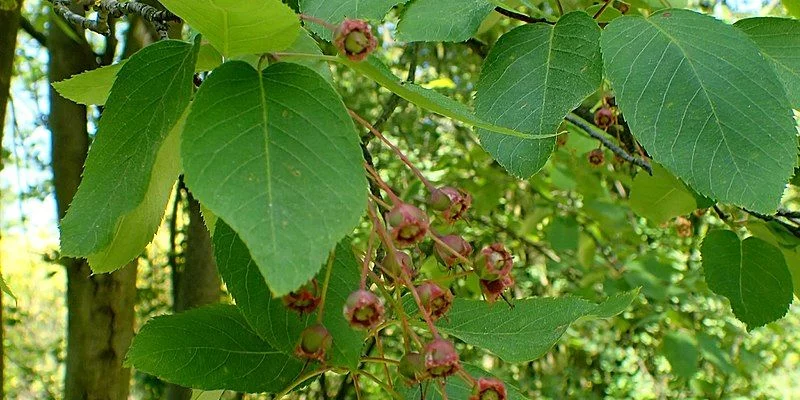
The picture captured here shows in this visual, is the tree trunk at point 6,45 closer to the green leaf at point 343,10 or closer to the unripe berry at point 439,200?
the green leaf at point 343,10

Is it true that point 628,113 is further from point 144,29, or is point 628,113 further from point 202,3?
point 144,29

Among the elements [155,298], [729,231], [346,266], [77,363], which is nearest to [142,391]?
[155,298]

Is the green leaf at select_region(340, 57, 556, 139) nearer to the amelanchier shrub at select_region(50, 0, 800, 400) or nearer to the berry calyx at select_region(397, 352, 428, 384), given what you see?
the amelanchier shrub at select_region(50, 0, 800, 400)

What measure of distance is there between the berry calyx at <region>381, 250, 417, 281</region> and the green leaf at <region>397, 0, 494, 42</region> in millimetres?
215

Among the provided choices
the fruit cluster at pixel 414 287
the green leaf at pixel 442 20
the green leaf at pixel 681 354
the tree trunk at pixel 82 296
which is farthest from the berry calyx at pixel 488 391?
the green leaf at pixel 681 354

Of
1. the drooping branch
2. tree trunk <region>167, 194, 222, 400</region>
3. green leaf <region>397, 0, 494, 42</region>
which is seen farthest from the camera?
tree trunk <region>167, 194, 222, 400</region>

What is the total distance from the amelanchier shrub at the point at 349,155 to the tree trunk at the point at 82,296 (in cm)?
117

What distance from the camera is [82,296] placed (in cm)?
192

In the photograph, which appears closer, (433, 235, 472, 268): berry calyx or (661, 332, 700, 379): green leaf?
(433, 235, 472, 268): berry calyx

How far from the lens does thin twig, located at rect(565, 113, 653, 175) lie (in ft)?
4.10

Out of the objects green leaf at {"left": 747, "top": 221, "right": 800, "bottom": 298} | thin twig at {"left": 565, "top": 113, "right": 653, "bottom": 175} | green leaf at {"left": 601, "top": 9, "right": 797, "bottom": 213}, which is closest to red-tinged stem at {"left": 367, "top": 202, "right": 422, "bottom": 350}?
green leaf at {"left": 601, "top": 9, "right": 797, "bottom": 213}

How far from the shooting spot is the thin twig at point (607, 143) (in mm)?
1249

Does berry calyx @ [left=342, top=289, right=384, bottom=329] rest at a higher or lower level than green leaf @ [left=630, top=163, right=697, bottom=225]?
higher

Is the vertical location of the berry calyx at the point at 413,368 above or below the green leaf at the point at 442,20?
below
